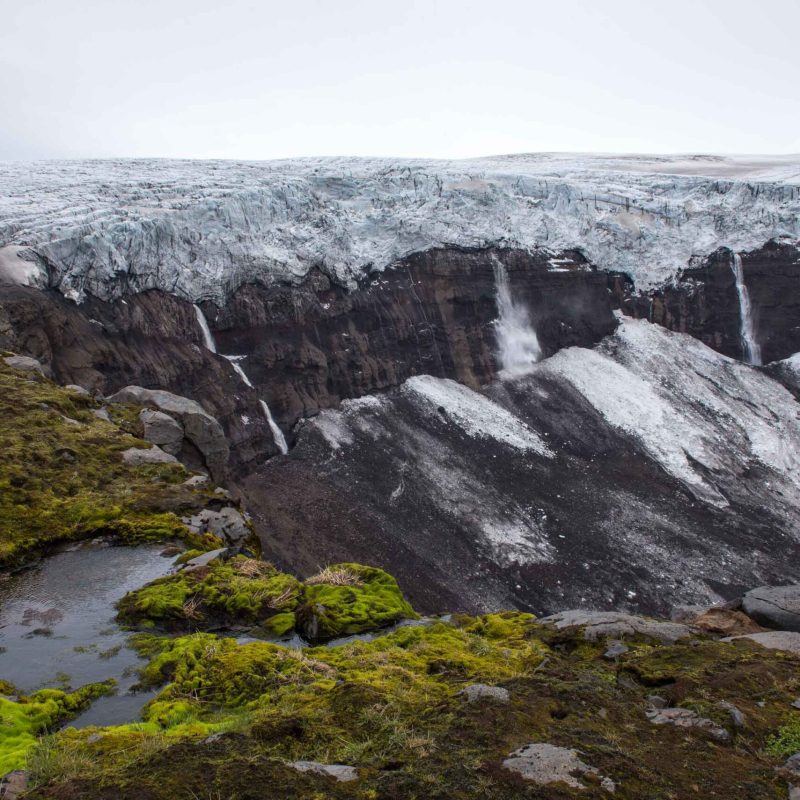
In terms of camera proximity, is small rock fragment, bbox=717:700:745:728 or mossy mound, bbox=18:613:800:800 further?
small rock fragment, bbox=717:700:745:728

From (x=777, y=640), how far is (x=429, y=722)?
20.7 ft

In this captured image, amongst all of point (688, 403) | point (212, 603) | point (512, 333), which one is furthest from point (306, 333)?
point (212, 603)

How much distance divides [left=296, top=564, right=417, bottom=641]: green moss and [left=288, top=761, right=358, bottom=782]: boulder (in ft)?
13.5

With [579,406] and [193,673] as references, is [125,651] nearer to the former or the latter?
[193,673]

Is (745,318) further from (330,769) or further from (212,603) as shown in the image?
(330,769)

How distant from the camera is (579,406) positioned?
150 ft

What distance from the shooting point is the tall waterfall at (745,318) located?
183ft

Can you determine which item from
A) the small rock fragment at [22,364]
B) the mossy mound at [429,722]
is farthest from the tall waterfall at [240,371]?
the mossy mound at [429,722]

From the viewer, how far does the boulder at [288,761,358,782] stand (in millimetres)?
5309

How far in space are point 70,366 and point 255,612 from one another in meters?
27.1

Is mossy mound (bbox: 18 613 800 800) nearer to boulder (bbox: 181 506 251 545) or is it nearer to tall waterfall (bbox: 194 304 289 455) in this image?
boulder (bbox: 181 506 251 545)

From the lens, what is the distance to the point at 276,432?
3872 cm

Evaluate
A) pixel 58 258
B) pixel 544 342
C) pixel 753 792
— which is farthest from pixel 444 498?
pixel 753 792

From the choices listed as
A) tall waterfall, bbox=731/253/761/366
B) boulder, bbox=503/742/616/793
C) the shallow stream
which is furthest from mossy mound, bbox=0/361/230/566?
tall waterfall, bbox=731/253/761/366
